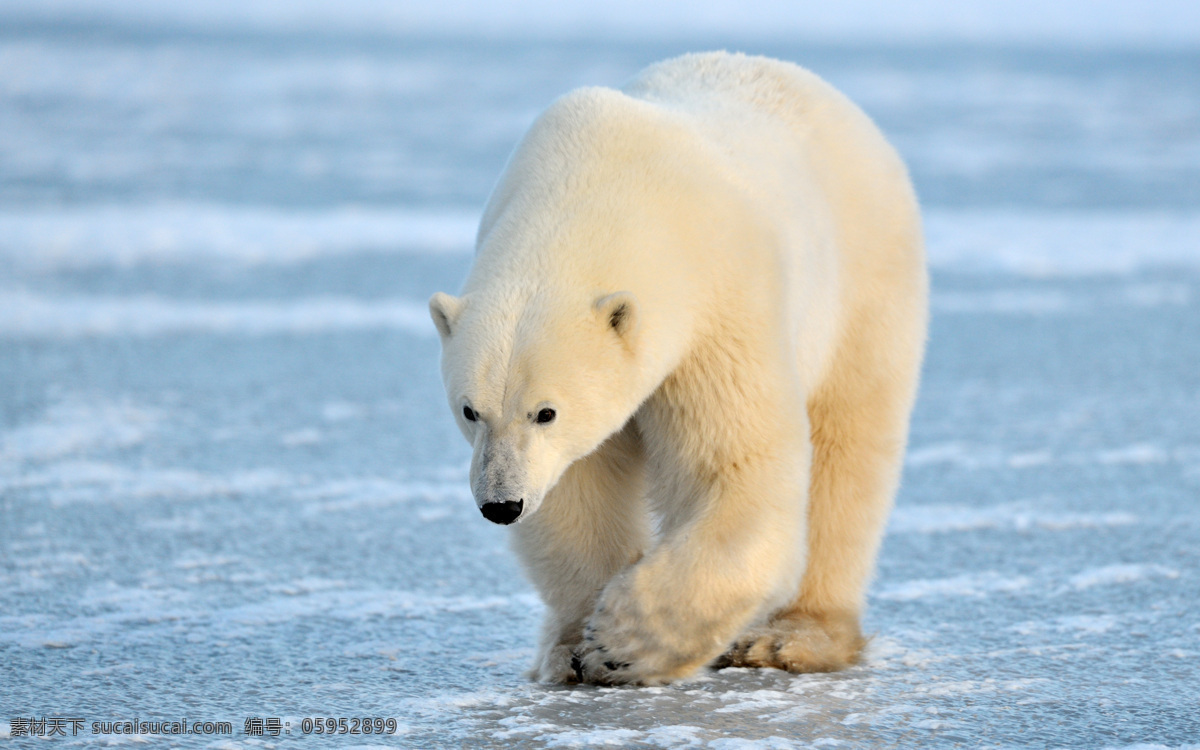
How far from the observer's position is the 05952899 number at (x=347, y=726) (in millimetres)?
2453

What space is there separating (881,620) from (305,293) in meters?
4.43

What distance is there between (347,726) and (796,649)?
38.6 inches

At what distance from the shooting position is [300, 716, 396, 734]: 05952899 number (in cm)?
245

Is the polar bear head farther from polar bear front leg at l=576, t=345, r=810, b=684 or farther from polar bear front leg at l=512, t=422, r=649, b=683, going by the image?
polar bear front leg at l=512, t=422, r=649, b=683

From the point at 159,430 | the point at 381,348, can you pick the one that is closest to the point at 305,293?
the point at 381,348

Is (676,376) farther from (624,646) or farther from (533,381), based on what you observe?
(624,646)

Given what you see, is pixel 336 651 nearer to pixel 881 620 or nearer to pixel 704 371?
pixel 704 371

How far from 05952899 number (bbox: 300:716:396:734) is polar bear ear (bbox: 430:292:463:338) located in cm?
71

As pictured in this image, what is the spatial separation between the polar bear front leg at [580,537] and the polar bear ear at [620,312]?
1.57ft

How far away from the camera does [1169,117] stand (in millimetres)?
16344

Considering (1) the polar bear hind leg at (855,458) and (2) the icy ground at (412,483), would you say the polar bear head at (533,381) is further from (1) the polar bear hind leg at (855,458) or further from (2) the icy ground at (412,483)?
(1) the polar bear hind leg at (855,458)

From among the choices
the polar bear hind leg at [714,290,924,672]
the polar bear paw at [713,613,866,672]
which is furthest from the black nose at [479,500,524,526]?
the polar bear hind leg at [714,290,924,672]

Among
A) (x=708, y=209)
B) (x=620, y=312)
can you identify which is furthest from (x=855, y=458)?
(x=620, y=312)

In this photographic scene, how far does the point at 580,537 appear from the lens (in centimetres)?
291
